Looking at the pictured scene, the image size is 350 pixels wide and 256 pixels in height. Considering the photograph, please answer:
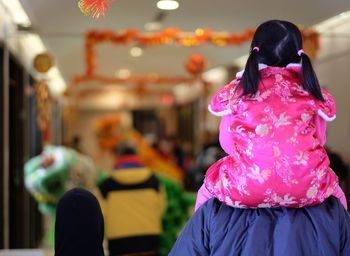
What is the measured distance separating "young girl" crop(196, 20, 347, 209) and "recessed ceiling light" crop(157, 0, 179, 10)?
3.62ft

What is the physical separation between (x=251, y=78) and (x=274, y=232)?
21.6 inches

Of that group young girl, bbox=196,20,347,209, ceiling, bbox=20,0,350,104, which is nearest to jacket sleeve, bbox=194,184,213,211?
young girl, bbox=196,20,347,209

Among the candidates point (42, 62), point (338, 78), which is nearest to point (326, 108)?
point (338, 78)

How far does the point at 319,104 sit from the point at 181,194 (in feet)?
11.1

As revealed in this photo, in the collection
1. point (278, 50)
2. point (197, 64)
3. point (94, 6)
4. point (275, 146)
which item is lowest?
point (275, 146)

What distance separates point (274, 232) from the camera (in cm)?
206

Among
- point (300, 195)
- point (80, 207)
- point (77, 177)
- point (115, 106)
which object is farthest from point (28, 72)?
point (115, 106)

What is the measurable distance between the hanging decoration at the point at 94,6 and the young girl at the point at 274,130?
794 millimetres

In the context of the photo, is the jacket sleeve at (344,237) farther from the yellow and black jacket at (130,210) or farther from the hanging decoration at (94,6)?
the yellow and black jacket at (130,210)

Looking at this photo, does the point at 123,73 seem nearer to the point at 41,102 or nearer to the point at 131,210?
the point at 41,102

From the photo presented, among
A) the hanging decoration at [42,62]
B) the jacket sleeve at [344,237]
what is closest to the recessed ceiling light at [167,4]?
the jacket sleeve at [344,237]

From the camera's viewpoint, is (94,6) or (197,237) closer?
(197,237)

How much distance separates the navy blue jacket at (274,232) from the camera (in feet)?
6.64

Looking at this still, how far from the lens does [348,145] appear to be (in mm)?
4492
